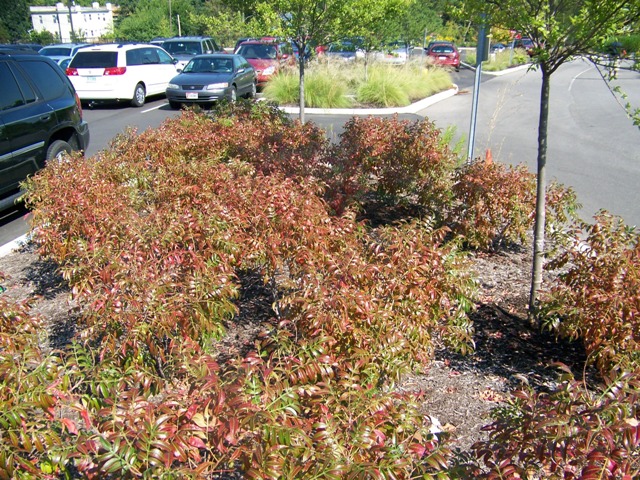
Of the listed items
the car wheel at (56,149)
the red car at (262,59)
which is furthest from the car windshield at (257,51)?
the car wheel at (56,149)

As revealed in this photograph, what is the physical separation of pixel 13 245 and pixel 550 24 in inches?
232

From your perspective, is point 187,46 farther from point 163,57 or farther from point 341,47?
point 341,47

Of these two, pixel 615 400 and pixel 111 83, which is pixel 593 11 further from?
pixel 111 83

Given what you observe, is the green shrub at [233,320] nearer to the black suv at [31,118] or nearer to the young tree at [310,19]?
the black suv at [31,118]

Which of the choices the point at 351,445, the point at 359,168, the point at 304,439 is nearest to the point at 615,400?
the point at 351,445

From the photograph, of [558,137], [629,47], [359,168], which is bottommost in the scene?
[558,137]

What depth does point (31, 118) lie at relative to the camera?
764 centimetres

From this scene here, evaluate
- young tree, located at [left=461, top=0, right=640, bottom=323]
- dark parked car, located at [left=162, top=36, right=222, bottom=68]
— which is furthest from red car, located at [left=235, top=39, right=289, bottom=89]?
young tree, located at [left=461, top=0, right=640, bottom=323]

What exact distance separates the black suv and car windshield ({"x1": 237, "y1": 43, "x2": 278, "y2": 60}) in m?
14.2

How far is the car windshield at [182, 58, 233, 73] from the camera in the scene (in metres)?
18.2

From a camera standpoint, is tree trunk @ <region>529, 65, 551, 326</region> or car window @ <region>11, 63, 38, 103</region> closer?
tree trunk @ <region>529, 65, 551, 326</region>

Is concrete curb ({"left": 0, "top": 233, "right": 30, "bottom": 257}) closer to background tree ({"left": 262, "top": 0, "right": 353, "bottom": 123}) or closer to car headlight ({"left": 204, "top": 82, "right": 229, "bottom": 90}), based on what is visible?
background tree ({"left": 262, "top": 0, "right": 353, "bottom": 123})

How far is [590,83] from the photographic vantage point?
25781 mm

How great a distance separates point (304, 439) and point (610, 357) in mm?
2395
